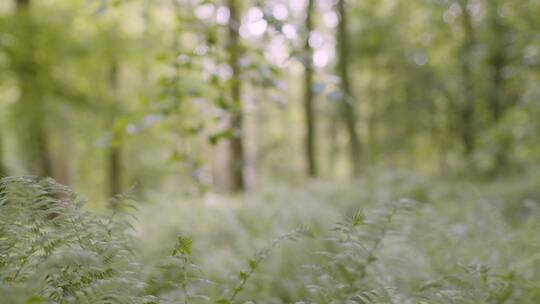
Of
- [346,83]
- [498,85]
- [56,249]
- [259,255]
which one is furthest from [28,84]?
[498,85]

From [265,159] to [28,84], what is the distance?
45.3 feet

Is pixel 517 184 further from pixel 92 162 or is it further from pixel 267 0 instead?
pixel 92 162

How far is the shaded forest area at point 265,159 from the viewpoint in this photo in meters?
2.36

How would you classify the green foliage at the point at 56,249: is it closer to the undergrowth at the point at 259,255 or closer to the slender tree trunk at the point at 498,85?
the undergrowth at the point at 259,255

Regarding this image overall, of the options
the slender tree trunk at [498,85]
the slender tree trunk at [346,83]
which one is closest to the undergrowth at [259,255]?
the slender tree trunk at [346,83]

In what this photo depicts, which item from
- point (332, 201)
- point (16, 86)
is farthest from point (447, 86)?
point (16, 86)

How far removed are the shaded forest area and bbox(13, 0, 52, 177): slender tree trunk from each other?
1.2 inches

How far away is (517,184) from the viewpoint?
10.3 metres

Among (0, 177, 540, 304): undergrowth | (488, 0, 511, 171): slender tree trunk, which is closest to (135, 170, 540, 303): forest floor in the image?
(0, 177, 540, 304): undergrowth

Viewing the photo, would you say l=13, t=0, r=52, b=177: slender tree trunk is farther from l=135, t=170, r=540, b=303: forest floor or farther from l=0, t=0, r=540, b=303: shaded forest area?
l=135, t=170, r=540, b=303: forest floor

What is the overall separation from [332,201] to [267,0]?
687cm

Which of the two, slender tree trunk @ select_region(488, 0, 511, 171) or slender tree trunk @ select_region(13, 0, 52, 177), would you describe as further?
slender tree trunk @ select_region(488, 0, 511, 171)

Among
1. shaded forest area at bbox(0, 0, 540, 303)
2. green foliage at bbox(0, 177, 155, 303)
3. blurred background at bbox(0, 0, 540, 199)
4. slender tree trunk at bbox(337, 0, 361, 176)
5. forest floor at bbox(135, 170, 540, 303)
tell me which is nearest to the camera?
green foliage at bbox(0, 177, 155, 303)

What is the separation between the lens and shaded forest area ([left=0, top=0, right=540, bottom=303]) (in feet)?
7.73
